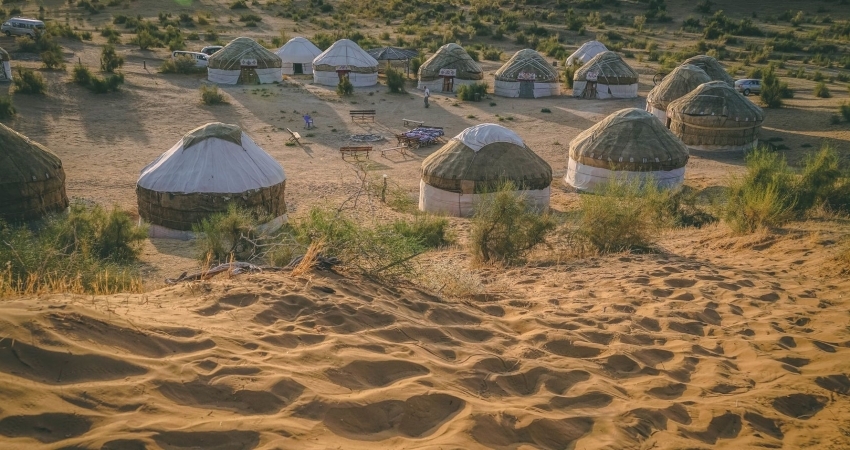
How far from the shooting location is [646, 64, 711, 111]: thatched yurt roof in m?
24.2

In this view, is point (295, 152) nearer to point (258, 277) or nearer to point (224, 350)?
point (258, 277)

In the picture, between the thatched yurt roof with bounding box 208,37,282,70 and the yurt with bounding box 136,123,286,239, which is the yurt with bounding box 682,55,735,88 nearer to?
the thatched yurt roof with bounding box 208,37,282,70

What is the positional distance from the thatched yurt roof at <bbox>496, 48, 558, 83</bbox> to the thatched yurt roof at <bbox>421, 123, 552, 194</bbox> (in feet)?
46.8

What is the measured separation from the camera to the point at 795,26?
143ft

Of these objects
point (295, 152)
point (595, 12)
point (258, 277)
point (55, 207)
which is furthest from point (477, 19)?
point (258, 277)

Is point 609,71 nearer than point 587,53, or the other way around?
point 609,71

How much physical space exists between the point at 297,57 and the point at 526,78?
11566 mm

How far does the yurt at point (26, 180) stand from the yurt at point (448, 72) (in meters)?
18.9

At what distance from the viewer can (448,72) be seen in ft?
99.4

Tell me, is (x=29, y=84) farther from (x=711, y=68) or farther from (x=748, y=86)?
(x=748, y=86)

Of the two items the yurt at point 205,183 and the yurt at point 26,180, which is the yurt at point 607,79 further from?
the yurt at point 26,180

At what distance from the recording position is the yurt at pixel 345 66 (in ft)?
102

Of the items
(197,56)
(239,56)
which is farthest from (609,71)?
(197,56)

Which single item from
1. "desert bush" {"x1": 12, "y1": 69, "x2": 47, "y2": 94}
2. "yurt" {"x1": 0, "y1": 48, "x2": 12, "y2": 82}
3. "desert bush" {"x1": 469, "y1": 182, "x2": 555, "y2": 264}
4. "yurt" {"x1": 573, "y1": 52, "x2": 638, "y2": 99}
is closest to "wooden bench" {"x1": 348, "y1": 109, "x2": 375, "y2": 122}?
"yurt" {"x1": 573, "y1": 52, "x2": 638, "y2": 99}
